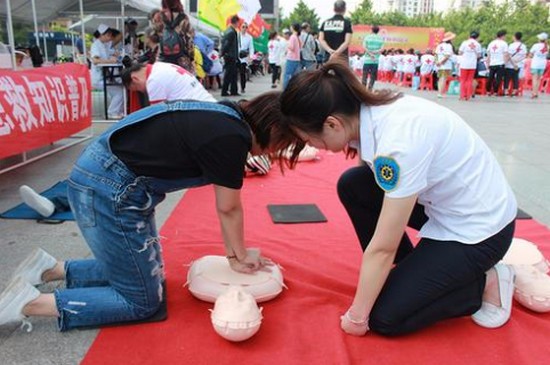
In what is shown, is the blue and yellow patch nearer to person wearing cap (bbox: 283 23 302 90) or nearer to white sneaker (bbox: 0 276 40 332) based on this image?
white sneaker (bbox: 0 276 40 332)

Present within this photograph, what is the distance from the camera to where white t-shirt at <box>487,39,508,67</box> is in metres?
11.3

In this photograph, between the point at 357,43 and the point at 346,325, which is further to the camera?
the point at 357,43

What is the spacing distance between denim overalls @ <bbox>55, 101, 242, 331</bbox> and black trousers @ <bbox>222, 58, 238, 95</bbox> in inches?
294

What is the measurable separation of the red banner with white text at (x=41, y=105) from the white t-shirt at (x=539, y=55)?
11.0m

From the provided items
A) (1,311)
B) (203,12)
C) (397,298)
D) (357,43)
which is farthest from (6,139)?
(357,43)

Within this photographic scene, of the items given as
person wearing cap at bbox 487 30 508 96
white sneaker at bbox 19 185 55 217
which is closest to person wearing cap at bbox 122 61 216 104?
white sneaker at bbox 19 185 55 217

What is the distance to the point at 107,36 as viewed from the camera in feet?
22.3

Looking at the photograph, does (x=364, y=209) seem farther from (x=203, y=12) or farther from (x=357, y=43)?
(x=357, y=43)

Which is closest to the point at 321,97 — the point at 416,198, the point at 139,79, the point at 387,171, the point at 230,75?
the point at 387,171

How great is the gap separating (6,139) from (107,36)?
153 inches

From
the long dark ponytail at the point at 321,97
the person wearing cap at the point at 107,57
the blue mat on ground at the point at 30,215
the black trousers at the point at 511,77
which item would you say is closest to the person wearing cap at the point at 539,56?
the black trousers at the point at 511,77

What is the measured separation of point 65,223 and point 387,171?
6.78 ft

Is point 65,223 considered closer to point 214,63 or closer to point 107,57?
point 107,57

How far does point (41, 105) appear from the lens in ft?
12.6
